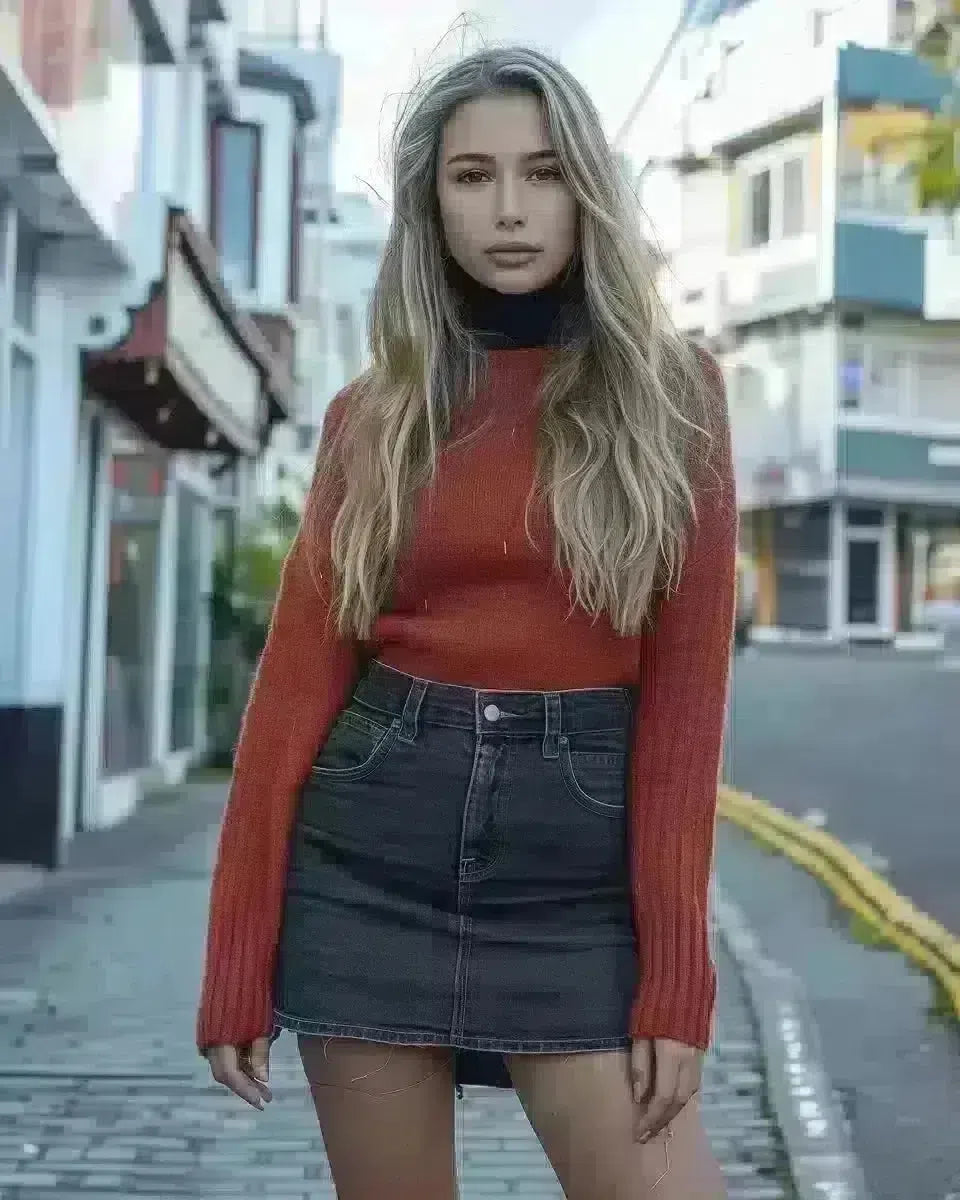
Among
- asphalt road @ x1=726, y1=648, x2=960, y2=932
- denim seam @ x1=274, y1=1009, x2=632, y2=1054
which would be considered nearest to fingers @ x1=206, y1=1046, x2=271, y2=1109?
denim seam @ x1=274, y1=1009, x2=632, y2=1054

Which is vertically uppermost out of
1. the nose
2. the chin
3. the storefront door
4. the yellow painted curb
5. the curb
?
the nose

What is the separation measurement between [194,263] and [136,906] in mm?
3053

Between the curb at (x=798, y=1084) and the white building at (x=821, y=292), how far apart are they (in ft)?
3.64

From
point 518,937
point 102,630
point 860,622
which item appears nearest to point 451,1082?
point 518,937

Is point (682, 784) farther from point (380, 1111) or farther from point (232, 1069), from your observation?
point (232, 1069)

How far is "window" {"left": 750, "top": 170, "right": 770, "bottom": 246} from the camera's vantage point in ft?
18.7

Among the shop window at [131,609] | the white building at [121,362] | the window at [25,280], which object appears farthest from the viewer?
the shop window at [131,609]

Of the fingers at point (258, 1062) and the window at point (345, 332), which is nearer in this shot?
the fingers at point (258, 1062)

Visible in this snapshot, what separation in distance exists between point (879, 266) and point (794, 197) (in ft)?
1.29

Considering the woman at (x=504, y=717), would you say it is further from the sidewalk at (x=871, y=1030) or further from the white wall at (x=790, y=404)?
the white wall at (x=790, y=404)

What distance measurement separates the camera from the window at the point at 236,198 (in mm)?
11234

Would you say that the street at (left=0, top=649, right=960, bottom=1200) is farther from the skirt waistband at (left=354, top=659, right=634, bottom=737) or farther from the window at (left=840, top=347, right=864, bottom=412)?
A: the skirt waistband at (left=354, top=659, right=634, bottom=737)

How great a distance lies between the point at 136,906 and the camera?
6.49 m

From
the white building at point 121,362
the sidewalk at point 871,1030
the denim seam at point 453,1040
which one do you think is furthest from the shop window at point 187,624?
the denim seam at point 453,1040
